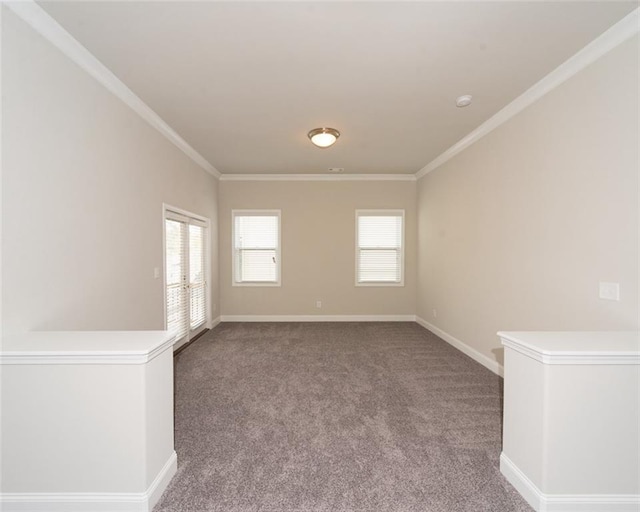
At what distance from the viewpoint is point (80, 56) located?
7.30 feet

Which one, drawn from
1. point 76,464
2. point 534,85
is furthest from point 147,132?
point 534,85

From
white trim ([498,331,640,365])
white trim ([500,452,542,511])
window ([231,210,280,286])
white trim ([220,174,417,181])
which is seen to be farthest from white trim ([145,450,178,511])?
white trim ([220,174,417,181])

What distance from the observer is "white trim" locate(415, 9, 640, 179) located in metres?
1.95

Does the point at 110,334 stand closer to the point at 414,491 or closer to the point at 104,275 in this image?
the point at 104,275

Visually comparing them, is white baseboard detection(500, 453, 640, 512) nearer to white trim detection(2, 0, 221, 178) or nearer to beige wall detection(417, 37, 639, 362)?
beige wall detection(417, 37, 639, 362)

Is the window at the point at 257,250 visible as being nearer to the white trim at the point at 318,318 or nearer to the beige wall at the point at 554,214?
the white trim at the point at 318,318

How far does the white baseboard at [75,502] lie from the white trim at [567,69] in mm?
3830

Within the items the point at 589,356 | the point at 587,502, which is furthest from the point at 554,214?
the point at 587,502

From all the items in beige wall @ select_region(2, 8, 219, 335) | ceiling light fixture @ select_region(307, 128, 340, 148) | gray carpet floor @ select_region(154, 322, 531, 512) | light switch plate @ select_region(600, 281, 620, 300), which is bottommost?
gray carpet floor @ select_region(154, 322, 531, 512)

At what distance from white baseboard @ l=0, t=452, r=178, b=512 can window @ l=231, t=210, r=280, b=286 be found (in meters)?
4.41

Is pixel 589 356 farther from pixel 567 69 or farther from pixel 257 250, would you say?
pixel 257 250

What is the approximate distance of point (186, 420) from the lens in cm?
246

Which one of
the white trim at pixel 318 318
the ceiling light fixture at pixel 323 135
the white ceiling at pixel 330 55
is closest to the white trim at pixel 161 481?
the white ceiling at pixel 330 55

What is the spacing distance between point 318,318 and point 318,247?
1.35 meters
